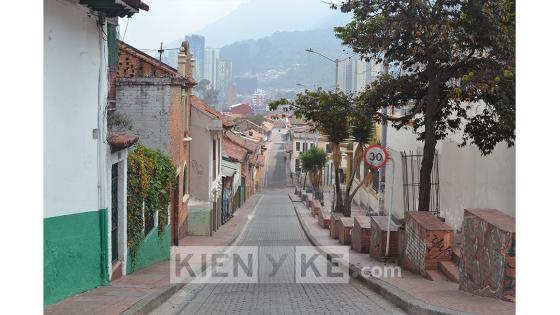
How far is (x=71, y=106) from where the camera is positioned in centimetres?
1038

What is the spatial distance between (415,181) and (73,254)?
59.8 feet

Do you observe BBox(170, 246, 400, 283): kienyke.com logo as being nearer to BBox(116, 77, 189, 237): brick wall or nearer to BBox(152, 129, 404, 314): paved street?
BBox(152, 129, 404, 314): paved street

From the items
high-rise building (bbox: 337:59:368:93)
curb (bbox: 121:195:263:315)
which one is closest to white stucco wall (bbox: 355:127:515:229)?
high-rise building (bbox: 337:59:368:93)

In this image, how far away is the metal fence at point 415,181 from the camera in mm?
23380

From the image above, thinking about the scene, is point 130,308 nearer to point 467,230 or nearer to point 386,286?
point 386,286

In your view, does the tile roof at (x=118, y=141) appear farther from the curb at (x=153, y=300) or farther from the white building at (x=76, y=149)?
the curb at (x=153, y=300)

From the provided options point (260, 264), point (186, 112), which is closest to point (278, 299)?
point (260, 264)

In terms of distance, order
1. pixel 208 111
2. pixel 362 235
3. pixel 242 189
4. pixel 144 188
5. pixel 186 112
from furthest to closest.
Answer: pixel 242 189, pixel 208 111, pixel 186 112, pixel 362 235, pixel 144 188

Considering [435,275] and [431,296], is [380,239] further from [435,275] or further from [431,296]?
[431,296]

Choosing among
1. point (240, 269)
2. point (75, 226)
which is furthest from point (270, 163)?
point (75, 226)

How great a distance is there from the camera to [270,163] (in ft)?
378

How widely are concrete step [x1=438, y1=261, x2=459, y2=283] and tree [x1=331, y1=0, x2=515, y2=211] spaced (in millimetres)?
2977

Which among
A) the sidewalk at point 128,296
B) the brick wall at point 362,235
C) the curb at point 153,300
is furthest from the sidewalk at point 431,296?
the sidewalk at point 128,296

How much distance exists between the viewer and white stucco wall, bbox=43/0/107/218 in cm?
967
